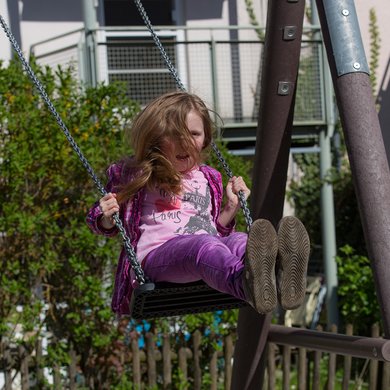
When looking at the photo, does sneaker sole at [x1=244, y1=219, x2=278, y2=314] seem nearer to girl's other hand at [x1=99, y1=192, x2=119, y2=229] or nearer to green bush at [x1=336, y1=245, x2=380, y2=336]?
girl's other hand at [x1=99, y1=192, x2=119, y2=229]

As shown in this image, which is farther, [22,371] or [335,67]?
[22,371]

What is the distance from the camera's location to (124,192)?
4211 mm

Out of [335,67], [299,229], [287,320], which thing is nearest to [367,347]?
[299,229]

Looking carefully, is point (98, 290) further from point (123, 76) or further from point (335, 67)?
point (123, 76)

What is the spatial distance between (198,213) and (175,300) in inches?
16.0

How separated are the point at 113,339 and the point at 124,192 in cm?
355

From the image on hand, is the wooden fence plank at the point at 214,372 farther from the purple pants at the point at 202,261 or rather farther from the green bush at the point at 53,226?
the purple pants at the point at 202,261

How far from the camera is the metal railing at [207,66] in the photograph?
11.7 meters

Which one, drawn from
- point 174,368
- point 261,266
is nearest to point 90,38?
point 174,368

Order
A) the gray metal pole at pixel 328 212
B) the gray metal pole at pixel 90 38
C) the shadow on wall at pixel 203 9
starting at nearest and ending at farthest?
the gray metal pole at pixel 90 38
the gray metal pole at pixel 328 212
the shadow on wall at pixel 203 9

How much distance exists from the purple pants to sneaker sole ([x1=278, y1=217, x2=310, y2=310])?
0.47 ft

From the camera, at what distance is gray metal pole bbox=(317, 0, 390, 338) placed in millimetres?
3576

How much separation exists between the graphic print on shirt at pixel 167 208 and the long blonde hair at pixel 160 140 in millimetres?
34

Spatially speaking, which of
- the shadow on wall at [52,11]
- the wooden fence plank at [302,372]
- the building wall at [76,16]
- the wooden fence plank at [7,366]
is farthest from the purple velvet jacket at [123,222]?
the shadow on wall at [52,11]
